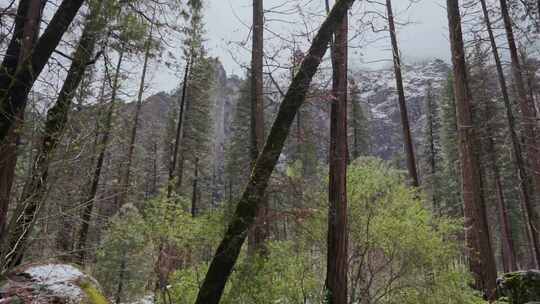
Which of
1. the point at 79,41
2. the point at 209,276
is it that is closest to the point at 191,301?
the point at 209,276

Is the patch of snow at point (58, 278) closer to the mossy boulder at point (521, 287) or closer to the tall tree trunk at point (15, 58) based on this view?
the tall tree trunk at point (15, 58)

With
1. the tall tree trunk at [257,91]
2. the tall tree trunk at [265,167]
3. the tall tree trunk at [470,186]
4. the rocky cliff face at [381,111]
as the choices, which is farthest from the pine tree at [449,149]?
the tall tree trunk at [265,167]

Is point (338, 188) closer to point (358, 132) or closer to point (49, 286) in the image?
point (49, 286)

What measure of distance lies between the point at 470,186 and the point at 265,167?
533 centimetres

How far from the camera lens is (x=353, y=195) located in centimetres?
655

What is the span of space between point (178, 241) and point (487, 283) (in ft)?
19.3

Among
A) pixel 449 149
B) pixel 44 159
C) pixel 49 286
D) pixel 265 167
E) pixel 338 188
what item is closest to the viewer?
pixel 44 159

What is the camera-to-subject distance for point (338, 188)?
5844 millimetres

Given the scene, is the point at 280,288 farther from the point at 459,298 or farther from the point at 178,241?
the point at 459,298

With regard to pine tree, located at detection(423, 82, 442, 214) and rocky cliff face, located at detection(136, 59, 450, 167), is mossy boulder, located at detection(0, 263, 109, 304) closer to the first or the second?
rocky cliff face, located at detection(136, 59, 450, 167)

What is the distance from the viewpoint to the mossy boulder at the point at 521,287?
7523 millimetres

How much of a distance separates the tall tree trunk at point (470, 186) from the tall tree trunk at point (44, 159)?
23.2 feet

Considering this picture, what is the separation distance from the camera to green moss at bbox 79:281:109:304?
4551mm

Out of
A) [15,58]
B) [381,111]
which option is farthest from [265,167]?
[381,111]
